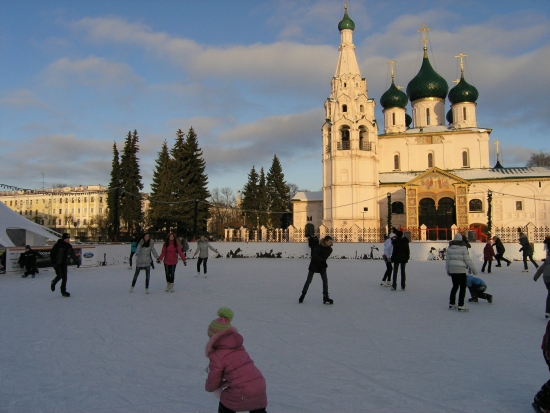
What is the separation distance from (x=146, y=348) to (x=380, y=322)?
154 inches

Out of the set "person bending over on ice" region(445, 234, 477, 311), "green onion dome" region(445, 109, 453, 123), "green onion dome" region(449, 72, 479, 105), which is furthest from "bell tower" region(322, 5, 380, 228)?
"person bending over on ice" region(445, 234, 477, 311)

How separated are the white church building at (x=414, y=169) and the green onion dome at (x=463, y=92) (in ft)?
0.32

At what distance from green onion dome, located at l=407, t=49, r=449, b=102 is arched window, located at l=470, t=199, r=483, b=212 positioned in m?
11.6

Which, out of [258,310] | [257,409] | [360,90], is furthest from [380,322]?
[360,90]

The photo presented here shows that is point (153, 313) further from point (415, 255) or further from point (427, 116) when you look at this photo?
point (427, 116)

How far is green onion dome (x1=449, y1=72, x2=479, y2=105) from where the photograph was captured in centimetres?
4450

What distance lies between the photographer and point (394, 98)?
47031 millimetres

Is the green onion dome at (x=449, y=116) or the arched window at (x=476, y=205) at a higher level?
the green onion dome at (x=449, y=116)

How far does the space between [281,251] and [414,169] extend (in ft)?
75.5

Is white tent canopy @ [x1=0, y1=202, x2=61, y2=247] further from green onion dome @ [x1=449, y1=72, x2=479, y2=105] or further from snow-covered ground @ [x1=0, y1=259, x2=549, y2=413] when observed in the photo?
green onion dome @ [x1=449, y1=72, x2=479, y2=105]

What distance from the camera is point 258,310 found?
29.0 feet

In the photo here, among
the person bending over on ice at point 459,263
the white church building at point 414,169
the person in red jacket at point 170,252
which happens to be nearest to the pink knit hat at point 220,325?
the person bending over on ice at point 459,263

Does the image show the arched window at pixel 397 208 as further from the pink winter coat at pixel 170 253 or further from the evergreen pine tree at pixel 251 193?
the pink winter coat at pixel 170 253

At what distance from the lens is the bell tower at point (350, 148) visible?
41.3 meters
